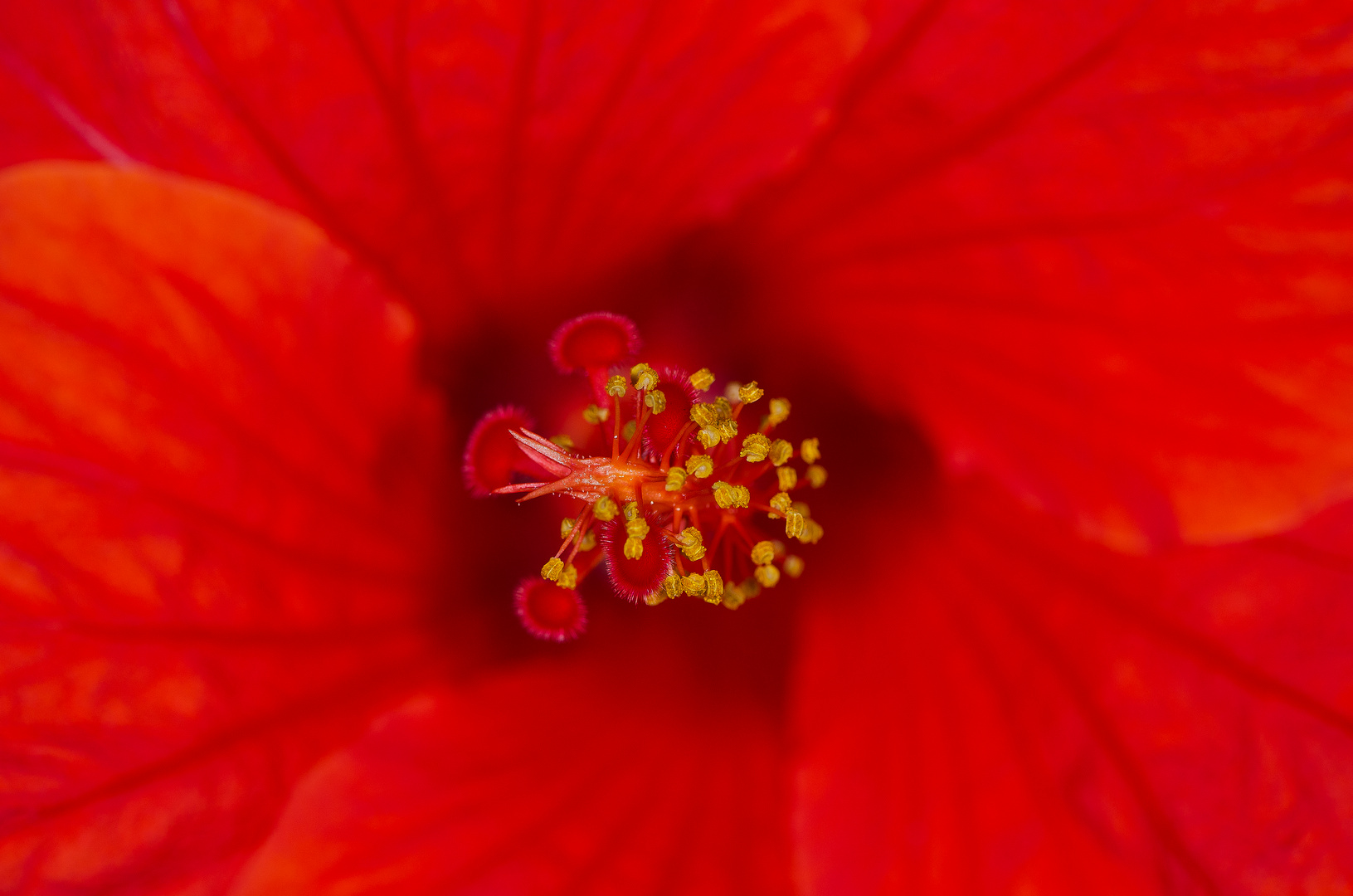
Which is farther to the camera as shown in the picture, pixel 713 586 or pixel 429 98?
pixel 713 586

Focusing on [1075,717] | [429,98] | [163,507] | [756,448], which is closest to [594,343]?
[756,448]

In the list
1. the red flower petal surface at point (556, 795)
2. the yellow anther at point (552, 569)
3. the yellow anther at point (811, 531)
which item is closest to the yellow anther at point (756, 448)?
the yellow anther at point (811, 531)

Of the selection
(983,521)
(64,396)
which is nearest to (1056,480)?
(983,521)

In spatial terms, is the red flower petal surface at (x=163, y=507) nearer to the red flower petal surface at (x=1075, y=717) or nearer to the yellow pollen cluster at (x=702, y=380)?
the yellow pollen cluster at (x=702, y=380)

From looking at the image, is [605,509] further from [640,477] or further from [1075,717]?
[1075,717]

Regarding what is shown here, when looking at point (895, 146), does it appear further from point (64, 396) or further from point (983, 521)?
point (64, 396)

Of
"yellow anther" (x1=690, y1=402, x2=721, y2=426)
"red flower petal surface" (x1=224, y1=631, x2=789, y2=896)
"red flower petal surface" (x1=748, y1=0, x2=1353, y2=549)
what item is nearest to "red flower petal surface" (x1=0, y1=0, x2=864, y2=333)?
"red flower petal surface" (x1=748, y1=0, x2=1353, y2=549)
